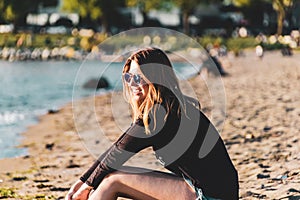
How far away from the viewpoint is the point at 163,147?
12.8ft

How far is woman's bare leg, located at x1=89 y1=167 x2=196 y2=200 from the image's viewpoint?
12.8 feet

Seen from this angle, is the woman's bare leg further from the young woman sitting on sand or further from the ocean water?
the ocean water

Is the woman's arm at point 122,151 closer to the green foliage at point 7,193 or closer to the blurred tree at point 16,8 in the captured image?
the green foliage at point 7,193

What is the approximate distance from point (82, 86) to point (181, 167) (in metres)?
19.6

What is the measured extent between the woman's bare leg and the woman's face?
48cm

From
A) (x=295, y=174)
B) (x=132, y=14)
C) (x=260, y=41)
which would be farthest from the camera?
(x=132, y=14)

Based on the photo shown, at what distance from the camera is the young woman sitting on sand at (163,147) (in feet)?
12.6

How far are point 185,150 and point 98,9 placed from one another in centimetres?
4957

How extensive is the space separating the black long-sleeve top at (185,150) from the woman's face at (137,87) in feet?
0.45

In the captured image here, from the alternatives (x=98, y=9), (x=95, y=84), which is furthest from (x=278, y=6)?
(x=95, y=84)

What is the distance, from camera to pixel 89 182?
13.0 feet

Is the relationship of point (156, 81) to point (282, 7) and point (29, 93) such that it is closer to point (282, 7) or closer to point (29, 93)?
point (29, 93)

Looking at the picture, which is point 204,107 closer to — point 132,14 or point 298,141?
point 298,141

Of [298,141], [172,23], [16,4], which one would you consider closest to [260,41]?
[172,23]
